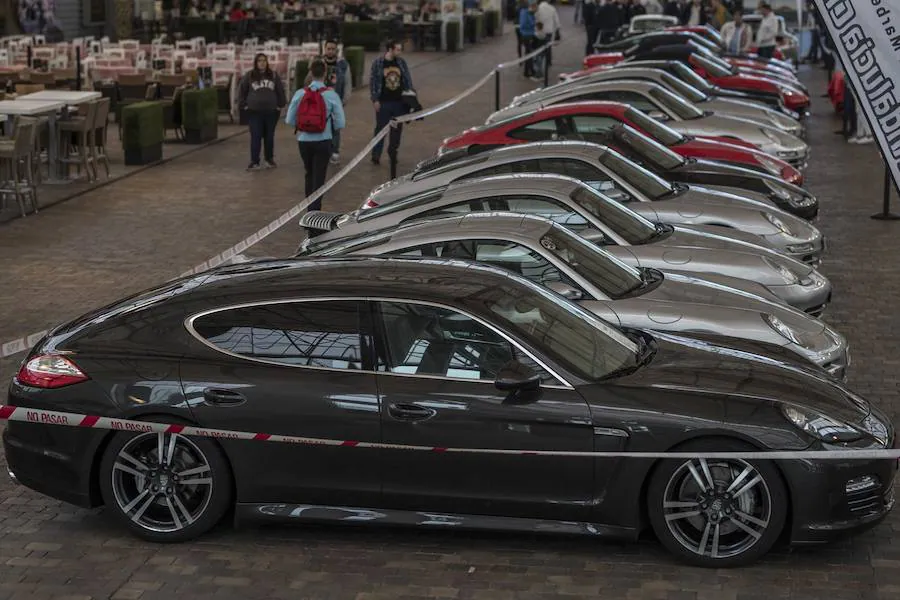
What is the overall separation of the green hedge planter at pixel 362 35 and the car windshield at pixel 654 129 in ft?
108

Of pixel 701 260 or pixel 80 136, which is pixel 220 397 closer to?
pixel 701 260

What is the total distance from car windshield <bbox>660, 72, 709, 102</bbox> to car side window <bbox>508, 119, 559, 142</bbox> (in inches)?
206

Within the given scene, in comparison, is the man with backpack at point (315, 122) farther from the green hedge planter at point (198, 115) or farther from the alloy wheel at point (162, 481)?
the alloy wheel at point (162, 481)

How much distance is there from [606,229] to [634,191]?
2016 mm

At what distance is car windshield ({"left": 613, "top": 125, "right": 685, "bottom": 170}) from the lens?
15.0m

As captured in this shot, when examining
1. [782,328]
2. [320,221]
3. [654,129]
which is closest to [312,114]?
[654,129]

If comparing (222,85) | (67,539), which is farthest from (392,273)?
(222,85)

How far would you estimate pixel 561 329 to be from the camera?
7.55 meters

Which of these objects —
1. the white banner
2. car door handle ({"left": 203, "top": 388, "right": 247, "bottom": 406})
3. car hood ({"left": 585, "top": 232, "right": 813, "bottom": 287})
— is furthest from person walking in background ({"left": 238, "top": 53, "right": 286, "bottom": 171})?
the white banner

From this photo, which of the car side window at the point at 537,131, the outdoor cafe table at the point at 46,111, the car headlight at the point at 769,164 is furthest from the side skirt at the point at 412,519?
the outdoor cafe table at the point at 46,111

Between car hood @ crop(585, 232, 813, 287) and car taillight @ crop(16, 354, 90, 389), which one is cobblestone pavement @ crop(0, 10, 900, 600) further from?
car hood @ crop(585, 232, 813, 287)

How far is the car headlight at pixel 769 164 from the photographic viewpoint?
16625 millimetres

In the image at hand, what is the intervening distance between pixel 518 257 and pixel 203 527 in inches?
117

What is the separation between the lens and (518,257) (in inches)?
374
